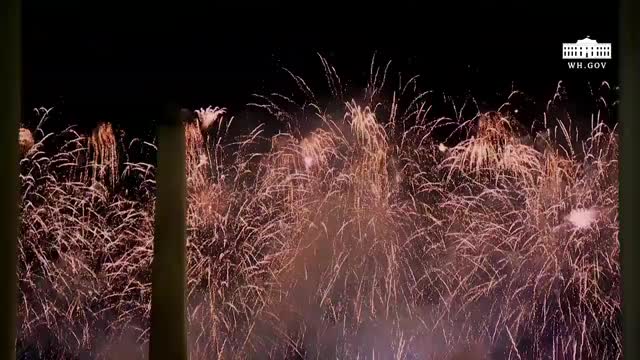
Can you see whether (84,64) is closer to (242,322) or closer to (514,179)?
(242,322)

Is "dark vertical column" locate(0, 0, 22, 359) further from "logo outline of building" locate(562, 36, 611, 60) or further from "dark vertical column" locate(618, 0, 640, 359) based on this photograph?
"logo outline of building" locate(562, 36, 611, 60)

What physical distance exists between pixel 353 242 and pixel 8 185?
22.1 ft

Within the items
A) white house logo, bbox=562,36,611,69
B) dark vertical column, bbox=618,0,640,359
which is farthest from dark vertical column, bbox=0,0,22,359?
white house logo, bbox=562,36,611,69

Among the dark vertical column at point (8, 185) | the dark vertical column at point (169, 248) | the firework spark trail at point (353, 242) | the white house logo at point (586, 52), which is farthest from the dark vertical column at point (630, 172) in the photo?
the firework spark trail at point (353, 242)

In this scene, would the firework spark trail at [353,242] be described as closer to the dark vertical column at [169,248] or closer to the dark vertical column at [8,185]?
the dark vertical column at [169,248]

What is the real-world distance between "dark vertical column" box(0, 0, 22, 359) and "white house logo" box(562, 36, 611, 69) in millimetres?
6919

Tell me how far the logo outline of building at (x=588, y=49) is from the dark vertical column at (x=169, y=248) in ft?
16.2

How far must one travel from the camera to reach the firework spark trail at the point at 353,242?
924cm

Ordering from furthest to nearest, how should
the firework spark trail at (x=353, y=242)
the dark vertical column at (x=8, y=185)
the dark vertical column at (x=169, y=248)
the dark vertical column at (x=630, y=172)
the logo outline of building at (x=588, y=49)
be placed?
1. the firework spark trail at (x=353, y=242)
2. the logo outline of building at (x=588, y=49)
3. the dark vertical column at (x=169, y=248)
4. the dark vertical column at (x=8, y=185)
5. the dark vertical column at (x=630, y=172)

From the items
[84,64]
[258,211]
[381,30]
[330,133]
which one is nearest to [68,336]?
[258,211]

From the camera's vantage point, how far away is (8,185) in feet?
10.5

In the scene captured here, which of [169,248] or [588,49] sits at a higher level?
[588,49]

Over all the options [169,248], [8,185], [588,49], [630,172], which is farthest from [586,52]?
[8,185]

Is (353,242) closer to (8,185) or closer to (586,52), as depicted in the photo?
(586,52)
